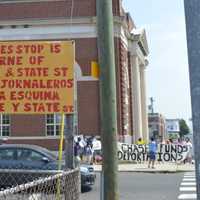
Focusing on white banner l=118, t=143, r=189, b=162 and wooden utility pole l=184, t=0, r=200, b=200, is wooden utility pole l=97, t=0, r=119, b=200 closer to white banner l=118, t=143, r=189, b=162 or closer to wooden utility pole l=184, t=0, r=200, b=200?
wooden utility pole l=184, t=0, r=200, b=200

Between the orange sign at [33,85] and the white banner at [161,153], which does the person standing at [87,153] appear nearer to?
the white banner at [161,153]

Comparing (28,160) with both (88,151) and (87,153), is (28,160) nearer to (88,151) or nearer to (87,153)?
(87,153)


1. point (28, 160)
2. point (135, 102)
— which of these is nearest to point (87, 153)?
point (28, 160)

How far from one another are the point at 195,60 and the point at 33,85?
2.68m

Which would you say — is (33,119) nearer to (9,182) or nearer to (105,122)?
(9,182)

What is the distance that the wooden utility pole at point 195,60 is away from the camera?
347 centimetres

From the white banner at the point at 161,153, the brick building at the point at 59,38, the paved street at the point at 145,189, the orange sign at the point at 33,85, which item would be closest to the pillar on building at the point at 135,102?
the brick building at the point at 59,38

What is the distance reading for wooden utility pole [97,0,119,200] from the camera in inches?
219

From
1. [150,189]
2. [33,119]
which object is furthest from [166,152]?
[150,189]

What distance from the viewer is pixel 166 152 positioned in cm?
3100

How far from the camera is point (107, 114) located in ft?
18.3

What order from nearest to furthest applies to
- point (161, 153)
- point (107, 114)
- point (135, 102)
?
point (107, 114), point (161, 153), point (135, 102)

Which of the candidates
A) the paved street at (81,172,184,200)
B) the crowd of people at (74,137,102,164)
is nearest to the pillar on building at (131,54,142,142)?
the crowd of people at (74,137,102,164)

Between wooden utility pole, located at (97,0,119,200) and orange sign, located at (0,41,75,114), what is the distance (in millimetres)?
426
